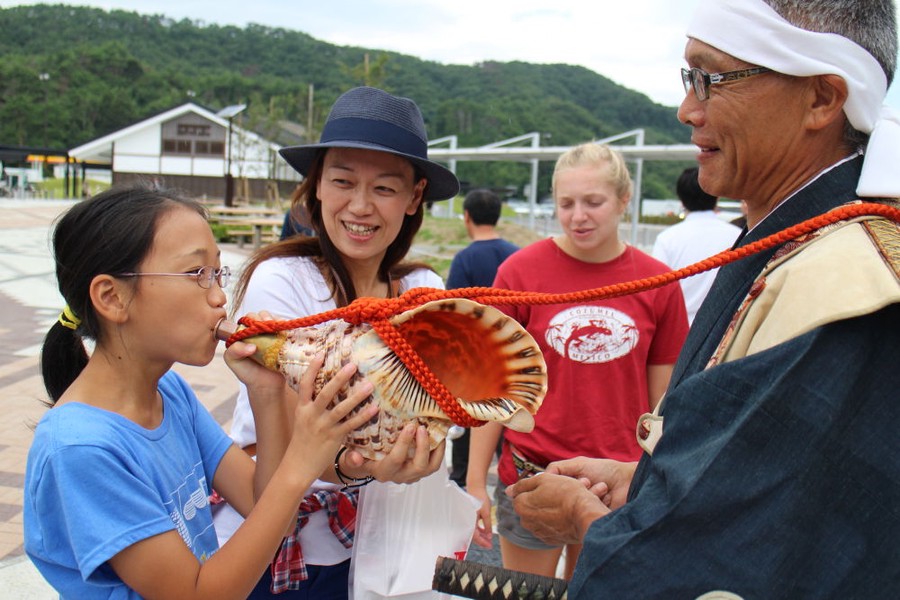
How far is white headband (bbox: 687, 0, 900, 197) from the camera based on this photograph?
1142mm

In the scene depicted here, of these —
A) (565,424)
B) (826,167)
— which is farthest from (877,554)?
(565,424)

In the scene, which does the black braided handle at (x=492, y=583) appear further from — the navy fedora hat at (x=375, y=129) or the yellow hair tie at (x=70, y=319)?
the navy fedora hat at (x=375, y=129)

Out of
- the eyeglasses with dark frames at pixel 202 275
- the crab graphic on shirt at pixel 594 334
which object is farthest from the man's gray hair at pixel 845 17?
the crab graphic on shirt at pixel 594 334

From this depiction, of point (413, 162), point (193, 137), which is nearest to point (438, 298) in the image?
point (413, 162)

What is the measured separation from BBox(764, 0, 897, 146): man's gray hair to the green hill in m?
43.5

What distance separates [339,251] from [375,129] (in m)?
0.36

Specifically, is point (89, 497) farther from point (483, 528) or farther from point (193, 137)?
point (193, 137)

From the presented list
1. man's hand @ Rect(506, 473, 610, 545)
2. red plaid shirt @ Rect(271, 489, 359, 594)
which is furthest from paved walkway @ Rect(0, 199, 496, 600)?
man's hand @ Rect(506, 473, 610, 545)

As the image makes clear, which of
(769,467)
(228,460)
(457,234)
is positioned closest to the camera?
(769,467)

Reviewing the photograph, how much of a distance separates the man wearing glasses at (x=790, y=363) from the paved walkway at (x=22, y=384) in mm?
1275

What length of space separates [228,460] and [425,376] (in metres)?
0.70

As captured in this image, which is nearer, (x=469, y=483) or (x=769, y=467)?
(x=769, y=467)

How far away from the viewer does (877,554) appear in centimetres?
99

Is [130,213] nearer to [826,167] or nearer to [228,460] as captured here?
[228,460]
